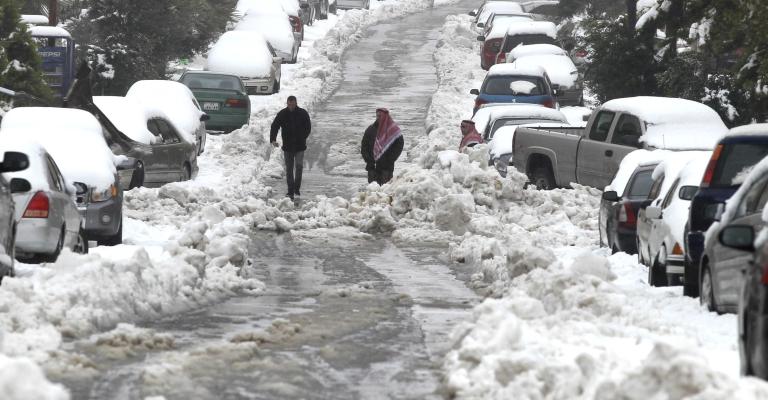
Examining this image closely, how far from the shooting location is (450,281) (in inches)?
631

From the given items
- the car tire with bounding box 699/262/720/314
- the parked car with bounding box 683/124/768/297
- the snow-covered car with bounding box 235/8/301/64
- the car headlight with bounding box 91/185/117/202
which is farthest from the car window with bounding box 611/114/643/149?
the snow-covered car with bounding box 235/8/301/64

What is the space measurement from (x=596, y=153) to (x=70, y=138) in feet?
25.0

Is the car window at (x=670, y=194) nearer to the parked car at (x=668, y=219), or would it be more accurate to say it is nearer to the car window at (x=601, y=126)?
the parked car at (x=668, y=219)

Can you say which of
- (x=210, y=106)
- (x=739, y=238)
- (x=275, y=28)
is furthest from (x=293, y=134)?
(x=275, y=28)

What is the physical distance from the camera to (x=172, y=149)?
81.1 ft

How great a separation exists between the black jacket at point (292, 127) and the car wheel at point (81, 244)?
8564 millimetres

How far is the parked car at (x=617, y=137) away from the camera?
848 inches

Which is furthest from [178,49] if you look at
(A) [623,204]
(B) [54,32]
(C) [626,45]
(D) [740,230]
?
(D) [740,230]

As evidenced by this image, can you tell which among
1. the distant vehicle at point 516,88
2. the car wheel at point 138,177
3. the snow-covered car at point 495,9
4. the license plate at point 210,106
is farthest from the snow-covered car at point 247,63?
the car wheel at point 138,177

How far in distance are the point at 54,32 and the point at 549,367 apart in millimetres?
27032

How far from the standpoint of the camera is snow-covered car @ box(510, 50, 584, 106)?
40.4 meters

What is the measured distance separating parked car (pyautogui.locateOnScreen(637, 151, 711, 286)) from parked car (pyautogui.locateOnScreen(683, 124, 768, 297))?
33 centimetres

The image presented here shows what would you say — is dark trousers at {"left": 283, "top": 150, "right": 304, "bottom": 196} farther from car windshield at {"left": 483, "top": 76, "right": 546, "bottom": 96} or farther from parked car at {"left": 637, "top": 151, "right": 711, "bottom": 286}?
car windshield at {"left": 483, "top": 76, "right": 546, "bottom": 96}

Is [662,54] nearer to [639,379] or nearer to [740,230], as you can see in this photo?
[740,230]
